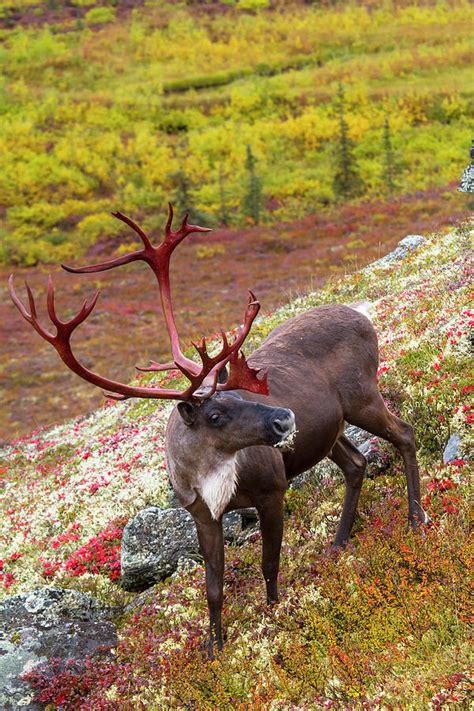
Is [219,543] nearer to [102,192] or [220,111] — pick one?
[102,192]

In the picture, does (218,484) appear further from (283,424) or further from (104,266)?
(104,266)

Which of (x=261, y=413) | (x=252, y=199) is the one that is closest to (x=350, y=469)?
(x=261, y=413)

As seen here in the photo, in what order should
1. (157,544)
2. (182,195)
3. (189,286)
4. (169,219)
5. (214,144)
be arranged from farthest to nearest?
1. (214,144)
2. (182,195)
3. (189,286)
4. (157,544)
5. (169,219)

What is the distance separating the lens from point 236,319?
30172 millimetres

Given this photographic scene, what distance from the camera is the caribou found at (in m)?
5.98

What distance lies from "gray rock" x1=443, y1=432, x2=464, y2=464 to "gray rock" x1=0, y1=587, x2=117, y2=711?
4.14 m

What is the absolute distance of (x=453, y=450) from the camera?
7.79m

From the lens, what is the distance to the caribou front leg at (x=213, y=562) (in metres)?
6.39

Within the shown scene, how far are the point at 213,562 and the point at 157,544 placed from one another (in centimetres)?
266

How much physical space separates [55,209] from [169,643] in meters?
49.8

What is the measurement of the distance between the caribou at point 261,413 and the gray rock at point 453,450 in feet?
1.76

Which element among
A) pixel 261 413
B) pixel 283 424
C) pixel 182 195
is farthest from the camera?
pixel 182 195

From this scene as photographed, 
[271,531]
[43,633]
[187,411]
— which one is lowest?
[43,633]

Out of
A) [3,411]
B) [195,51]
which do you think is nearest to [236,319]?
[3,411]
